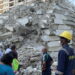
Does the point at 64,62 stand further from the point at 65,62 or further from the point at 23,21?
the point at 23,21

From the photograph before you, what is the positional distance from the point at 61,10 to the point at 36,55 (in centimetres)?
442

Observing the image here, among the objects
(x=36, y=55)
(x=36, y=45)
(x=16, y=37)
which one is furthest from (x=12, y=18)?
(x=36, y=55)

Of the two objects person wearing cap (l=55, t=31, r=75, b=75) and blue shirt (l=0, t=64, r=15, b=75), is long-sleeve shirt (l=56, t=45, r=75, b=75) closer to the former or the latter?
person wearing cap (l=55, t=31, r=75, b=75)

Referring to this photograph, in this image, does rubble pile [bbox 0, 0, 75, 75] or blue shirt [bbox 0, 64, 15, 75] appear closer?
blue shirt [bbox 0, 64, 15, 75]

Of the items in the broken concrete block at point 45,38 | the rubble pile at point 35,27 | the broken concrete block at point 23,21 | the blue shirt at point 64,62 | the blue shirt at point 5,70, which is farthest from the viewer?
the broken concrete block at point 23,21

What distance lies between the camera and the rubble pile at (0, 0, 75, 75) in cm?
1855

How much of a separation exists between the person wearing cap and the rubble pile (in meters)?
9.96

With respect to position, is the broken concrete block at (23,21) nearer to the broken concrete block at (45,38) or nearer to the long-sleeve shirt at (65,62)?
the broken concrete block at (45,38)

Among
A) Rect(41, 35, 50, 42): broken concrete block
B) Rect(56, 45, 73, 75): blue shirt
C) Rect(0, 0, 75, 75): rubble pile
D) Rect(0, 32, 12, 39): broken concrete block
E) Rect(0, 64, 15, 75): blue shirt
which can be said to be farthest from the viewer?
Rect(0, 32, 12, 39): broken concrete block

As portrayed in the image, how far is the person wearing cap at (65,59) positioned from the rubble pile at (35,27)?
392 inches

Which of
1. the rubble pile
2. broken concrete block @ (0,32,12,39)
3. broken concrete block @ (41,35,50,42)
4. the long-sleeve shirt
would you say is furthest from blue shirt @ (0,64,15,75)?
broken concrete block @ (0,32,12,39)

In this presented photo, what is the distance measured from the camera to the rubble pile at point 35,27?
60.8 feet

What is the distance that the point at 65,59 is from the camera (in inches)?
274

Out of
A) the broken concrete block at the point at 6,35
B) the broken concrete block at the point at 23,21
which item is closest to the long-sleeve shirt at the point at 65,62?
the broken concrete block at the point at 6,35
